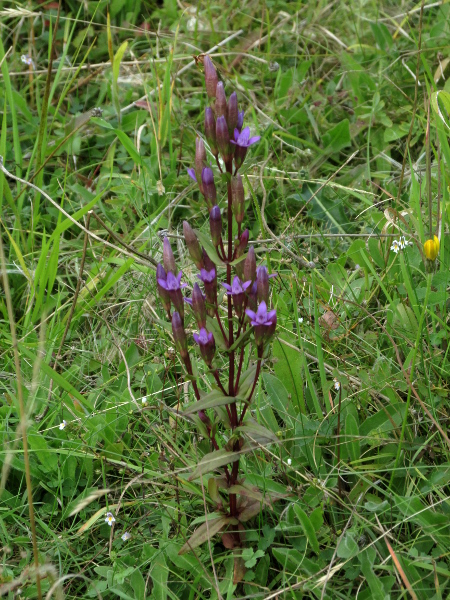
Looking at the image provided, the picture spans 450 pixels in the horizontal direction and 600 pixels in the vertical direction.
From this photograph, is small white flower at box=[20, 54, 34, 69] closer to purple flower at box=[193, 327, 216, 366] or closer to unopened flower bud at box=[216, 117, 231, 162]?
unopened flower bud at box=[216, 117, 231, 162]

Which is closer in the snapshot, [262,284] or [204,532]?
[262,284]

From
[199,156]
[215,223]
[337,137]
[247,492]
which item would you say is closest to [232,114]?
[199,156]

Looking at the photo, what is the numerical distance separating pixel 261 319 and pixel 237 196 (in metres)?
0.34

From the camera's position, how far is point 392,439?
1978 mm

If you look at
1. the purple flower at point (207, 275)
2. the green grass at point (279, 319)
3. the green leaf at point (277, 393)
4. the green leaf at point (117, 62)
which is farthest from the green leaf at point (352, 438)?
the green leaf at point (117, 62)

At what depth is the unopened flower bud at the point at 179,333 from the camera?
1.77 meters

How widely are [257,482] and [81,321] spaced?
3.78ft

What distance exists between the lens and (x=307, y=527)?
6.06 feet

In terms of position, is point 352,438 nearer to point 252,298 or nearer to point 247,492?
point 247,492

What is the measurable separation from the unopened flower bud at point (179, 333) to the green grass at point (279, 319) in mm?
317

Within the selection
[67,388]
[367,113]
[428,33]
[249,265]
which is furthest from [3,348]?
[428,33]

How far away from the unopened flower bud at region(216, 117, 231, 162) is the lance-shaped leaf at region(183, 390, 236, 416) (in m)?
0.61

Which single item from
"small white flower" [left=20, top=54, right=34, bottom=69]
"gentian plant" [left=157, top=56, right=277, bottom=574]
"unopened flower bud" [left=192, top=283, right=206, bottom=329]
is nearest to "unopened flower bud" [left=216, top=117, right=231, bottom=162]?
"gentian plant" [left=157, top=56, right=277, bottom=574]

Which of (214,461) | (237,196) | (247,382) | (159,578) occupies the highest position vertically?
(237,196)
